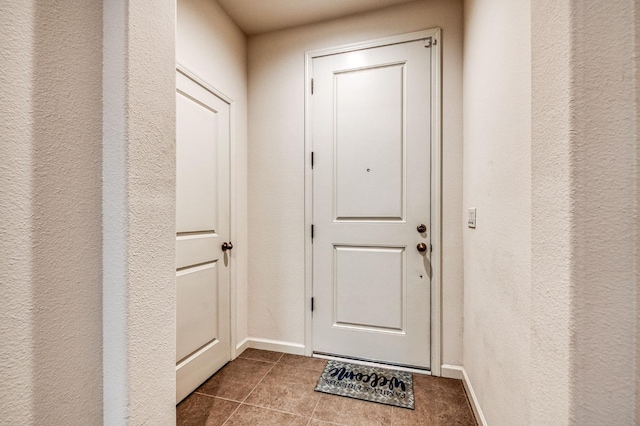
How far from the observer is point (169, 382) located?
103cm

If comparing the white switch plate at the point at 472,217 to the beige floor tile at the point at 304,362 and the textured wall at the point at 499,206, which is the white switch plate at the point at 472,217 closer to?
the textured wall at the point at 499,206

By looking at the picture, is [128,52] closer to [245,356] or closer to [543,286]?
[543,286]

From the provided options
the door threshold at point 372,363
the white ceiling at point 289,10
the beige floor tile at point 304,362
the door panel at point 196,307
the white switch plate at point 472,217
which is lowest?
the beige floor tile at point 304,362

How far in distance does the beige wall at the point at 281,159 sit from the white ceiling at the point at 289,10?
0.06m

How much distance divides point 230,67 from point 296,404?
242 cm

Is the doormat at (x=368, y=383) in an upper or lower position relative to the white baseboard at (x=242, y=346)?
lower

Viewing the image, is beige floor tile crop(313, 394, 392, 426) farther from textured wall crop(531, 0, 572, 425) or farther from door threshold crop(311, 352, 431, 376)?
textured wall crop(531, 0, 572, 425)

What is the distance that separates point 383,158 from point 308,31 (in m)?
1.23

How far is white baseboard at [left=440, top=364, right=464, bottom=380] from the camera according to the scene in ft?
6.31

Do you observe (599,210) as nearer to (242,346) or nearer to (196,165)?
(196,165)

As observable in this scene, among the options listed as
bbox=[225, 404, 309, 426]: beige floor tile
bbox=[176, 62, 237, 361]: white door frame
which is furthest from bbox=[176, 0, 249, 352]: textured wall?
bbox=[225, 404, 309, 426]: beige floor tile

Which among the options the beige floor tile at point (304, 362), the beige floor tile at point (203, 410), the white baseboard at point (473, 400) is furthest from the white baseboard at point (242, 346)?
the white baseboard at point (473, 400)

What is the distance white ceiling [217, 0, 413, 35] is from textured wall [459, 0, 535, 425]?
2.65 ft

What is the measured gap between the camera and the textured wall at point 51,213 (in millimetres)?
708
